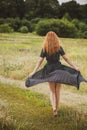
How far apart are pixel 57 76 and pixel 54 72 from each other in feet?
0.63

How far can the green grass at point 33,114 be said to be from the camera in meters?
8.80

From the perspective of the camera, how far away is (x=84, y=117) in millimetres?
9445

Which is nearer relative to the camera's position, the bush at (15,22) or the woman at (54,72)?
the woman at (54,72)

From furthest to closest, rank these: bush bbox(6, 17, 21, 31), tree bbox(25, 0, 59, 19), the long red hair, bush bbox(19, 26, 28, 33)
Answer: tree bbox(25, 0, 59, 19), bush bbox(6, 17, 21, 31), bush bbox(19, 26, 28, 33), the long red hair

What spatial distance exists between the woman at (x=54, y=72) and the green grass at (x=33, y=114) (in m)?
0.40

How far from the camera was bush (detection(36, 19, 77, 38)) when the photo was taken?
171ft

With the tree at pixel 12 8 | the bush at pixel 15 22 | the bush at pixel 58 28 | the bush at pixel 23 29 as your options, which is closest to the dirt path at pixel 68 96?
the bush at pixel 58 28

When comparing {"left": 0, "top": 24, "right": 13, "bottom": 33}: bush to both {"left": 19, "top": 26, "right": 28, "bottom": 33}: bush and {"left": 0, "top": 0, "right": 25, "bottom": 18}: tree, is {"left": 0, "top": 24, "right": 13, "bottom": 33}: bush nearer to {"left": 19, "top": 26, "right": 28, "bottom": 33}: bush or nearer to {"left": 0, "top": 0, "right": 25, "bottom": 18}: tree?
{"left": 19, "top": 26, "right": 28, "bottom": 33}: bush

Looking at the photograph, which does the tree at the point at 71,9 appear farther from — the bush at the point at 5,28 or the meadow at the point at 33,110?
the meadow at the point at 33,110

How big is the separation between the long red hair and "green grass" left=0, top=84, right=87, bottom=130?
1.48m

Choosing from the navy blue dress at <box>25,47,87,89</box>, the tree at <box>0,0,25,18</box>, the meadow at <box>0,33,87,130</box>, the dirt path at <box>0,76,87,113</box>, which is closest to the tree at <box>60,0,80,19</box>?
the tree at <box>0,0,25,18</box>

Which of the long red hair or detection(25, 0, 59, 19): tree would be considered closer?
the long red hair

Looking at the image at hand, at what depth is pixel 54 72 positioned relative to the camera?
952 centimetres

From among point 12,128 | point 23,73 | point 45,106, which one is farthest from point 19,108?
point 23,73
